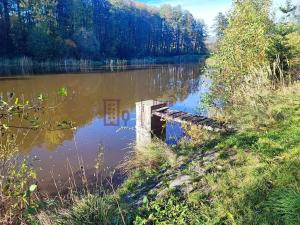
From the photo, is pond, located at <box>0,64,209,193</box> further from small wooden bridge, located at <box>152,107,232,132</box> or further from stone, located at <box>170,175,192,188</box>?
stone, located at <box>170,175,192,188</box>

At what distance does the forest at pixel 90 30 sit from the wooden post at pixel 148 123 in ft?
96.6

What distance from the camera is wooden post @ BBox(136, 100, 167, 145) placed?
5809 millimetres

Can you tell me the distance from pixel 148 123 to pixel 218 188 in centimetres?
288

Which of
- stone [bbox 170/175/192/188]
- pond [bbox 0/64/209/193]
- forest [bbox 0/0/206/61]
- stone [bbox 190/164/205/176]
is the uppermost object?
forest [bbox 0/0/206/61]

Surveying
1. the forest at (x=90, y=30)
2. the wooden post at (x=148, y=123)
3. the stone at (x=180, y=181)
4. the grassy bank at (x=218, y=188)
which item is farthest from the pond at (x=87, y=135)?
the forest at (x=90, y=30)

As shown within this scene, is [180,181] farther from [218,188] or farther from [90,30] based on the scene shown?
[90,30]

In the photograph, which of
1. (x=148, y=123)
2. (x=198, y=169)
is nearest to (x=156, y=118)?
(x=148, y=123)

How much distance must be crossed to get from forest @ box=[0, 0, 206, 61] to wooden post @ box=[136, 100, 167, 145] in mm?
29452

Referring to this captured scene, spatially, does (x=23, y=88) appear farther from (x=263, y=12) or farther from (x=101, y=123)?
(x=263, y=12)

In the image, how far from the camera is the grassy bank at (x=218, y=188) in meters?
2.62

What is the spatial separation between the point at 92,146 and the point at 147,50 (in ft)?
190

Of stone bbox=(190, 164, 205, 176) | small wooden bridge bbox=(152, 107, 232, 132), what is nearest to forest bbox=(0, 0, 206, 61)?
small wooden bridge bbox=(152, 107, 232, 132)

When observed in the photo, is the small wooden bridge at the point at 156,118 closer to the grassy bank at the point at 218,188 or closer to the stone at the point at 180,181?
the grassy bank at the point at 218,188

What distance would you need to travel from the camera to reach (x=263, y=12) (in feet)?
34.7
